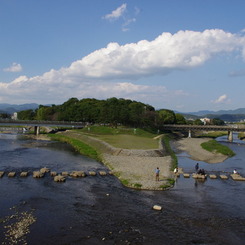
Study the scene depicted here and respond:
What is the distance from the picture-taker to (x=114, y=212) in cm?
2670

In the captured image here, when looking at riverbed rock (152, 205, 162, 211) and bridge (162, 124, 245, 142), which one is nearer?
riverbed rock (152, 205, 162, 211)

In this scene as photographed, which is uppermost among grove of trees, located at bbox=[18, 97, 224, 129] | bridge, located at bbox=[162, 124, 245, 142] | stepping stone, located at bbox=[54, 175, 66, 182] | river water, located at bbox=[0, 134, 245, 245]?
grove of trees, located at bbox=[18, 97, 224, 129]

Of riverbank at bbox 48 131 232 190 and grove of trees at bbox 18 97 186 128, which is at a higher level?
grove of trees at bbox 18 97 186 128

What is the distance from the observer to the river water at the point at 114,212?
21906mm

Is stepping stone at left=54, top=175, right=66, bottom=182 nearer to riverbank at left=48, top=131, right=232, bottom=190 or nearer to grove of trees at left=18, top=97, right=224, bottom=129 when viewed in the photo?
riverbank at left=48, top=131, right=232, bottom=190

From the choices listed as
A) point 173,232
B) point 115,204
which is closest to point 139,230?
point 173,232

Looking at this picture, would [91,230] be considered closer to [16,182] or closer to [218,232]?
[218,232]

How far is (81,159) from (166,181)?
79.9 ft

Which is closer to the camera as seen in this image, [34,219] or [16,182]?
[34,219]

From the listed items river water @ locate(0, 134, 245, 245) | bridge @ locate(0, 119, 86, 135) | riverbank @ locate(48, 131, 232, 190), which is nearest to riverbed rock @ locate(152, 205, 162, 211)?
river water @ locate(0, 134, 245, 245)

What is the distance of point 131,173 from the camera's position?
42.1 meters

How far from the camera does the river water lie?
21906 mm

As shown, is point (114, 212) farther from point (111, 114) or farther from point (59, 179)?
point (111, 114)

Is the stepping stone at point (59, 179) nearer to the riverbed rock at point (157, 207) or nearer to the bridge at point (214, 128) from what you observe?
the riverbed rock at point (157, 207)
